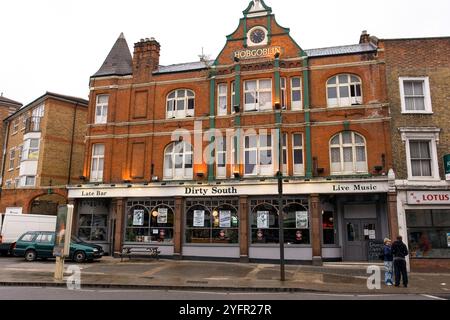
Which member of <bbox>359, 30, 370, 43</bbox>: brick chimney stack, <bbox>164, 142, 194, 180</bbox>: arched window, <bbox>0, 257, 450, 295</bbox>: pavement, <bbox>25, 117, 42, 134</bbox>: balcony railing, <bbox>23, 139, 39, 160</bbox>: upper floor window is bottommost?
<bbox>0, 257, 450, 295</bbox>: pavement

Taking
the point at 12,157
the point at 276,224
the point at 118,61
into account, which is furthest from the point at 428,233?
the point at 12,157

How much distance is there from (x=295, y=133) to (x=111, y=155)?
11617 mm

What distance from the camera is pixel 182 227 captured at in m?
22.3

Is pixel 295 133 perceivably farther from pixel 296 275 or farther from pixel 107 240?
pixel 107 240

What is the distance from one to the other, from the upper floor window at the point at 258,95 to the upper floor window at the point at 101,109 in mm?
9538

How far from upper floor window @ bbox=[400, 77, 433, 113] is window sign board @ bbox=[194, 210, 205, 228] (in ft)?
40.4

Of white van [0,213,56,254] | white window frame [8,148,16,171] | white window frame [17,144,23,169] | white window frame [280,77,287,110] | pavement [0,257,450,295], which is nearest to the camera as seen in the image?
pavement [0,257,450,295]

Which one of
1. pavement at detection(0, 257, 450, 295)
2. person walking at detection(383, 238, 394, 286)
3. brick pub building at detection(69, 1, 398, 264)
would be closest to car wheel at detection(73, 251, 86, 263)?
pavement at detection(0, 257, 450, 295)

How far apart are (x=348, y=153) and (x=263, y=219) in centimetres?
586

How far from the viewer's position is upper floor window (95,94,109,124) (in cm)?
2542

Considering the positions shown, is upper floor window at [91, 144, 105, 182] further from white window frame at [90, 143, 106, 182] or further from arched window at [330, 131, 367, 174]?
arched window at [330, 131, 367, 174]

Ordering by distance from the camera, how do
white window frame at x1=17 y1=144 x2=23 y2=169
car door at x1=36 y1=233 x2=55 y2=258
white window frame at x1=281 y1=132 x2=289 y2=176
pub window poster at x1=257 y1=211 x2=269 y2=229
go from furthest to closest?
1. white window frame at x1=17 y1=144 x2=23 y2=169
2. white window frame at x1=281 y1=132 x2=289 y2=176
3. pub window poster at x1=257 y1=211 x2=269 y2=229
4. car door at x1=36 y1=233 x2=55 y2=258

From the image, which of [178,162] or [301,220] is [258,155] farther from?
[178,162]

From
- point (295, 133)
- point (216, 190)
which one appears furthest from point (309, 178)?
point (216, 190)
